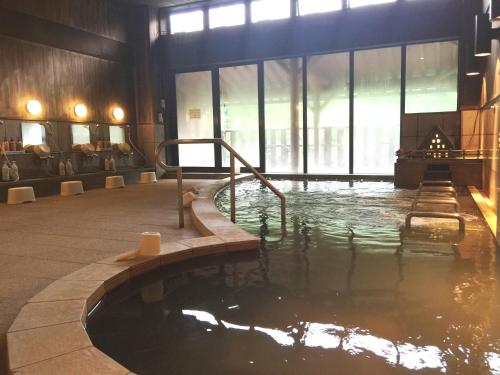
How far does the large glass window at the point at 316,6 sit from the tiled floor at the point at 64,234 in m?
5.89

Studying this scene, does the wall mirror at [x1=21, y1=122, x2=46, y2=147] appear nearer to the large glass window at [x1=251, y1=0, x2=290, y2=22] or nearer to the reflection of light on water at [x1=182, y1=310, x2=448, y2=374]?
the large glass window at [x1=251, y1=0, x2=290, y2=22]

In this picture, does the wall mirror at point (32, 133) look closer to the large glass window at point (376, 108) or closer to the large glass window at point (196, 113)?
the large glass window at point (196, 113)

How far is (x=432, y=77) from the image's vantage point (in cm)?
905

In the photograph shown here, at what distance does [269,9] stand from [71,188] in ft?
20.9

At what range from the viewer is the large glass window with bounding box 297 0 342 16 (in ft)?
31.6

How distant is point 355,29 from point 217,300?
8485 mm

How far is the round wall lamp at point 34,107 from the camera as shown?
7562mm

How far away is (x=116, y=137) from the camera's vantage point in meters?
9.96

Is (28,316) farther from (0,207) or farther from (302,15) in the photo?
(302,15)

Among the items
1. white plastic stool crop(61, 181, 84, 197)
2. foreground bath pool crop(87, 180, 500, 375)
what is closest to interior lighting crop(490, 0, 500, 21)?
foreground bath pool crop(87, 180, 500, 375)

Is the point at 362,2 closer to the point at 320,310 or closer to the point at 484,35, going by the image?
the point at 484,35

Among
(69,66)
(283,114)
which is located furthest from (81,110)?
(283,114)

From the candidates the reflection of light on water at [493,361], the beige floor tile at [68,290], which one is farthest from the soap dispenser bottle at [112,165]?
the reflection of light on water at [493,361]

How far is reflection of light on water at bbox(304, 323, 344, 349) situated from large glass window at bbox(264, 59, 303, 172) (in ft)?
28.5
